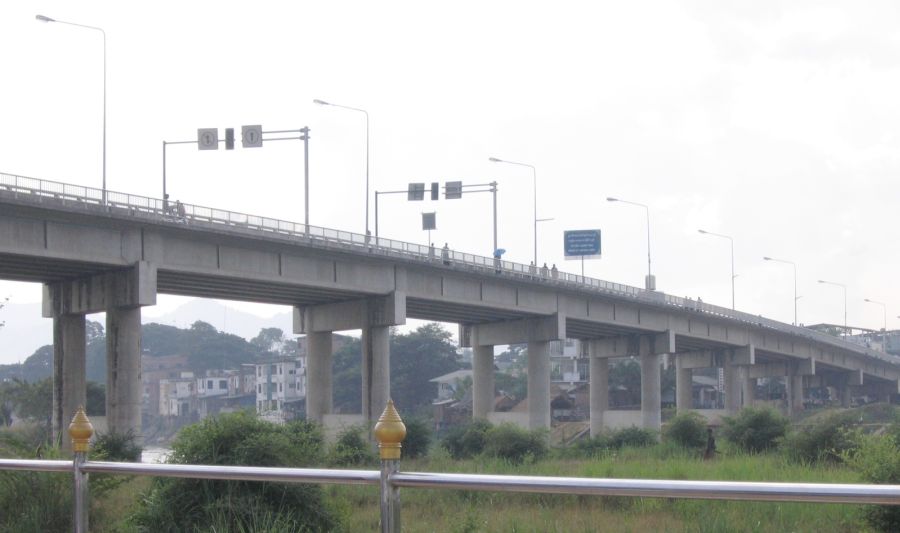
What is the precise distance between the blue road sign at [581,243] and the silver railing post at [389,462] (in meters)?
95.6

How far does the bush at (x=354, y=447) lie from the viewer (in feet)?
107

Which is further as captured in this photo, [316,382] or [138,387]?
[316,382]

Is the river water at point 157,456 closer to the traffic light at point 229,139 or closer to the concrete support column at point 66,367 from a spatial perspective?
the concrete support column at point 66,367

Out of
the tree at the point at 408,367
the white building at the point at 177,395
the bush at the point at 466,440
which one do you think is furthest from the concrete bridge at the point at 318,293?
the white building at the point at 177,395

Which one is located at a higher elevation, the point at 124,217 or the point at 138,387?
the point at 124,217

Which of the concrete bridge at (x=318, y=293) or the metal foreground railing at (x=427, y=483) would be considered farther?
the concrete bridge at (x=318, y=293)

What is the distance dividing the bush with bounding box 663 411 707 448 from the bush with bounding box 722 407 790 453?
551cm

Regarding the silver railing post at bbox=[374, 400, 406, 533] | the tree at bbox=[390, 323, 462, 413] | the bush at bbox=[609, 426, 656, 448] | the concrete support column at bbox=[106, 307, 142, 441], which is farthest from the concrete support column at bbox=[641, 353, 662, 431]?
the silver railing post at bbox=[374, 400, 406, 533]

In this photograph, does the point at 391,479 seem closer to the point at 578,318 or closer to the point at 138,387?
the point at 138,387

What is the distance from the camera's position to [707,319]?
315 feet

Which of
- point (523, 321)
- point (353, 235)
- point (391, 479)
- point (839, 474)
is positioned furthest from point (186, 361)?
point (391, 479)

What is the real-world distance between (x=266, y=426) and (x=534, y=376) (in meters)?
62.1

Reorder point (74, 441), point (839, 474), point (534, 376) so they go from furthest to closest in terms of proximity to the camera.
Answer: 1. point (534, 376)
2. point (839, 474)
3. point (74, 441)

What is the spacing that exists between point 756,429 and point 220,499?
98.4 ft
